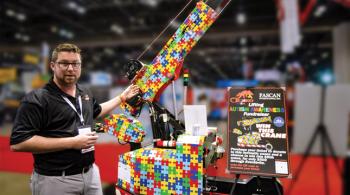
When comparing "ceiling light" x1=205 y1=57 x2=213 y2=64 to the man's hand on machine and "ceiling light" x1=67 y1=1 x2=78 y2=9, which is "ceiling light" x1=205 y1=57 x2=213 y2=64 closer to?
"ceiling light" x1=67 y1=1 x2=78 y2=9

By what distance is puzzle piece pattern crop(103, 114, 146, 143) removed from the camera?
1918 millimetres

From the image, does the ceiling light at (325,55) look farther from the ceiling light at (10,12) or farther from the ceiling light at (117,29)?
the ceiling light at (10,12)

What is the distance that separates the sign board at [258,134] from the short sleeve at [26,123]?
4.05 ft

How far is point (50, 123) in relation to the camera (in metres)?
1.87

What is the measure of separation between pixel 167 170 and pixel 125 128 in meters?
0.42

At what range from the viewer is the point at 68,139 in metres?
1.80

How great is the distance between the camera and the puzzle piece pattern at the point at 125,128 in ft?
6.29

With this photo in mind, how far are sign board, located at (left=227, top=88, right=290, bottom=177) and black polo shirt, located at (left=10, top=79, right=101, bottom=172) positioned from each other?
1.04m

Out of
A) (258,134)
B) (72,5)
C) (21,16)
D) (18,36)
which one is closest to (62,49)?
(258,134)

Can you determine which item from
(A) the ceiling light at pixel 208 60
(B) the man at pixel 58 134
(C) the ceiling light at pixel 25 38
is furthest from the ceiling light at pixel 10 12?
(A) the ceiling light at pixel 208 60

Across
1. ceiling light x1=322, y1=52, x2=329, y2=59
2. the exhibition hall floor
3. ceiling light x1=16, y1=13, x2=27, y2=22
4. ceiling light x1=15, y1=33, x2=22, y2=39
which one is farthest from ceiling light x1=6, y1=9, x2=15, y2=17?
ceiling light x1=322, y1=52, x2=329, y2=59

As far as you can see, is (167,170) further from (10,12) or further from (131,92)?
(10,12)

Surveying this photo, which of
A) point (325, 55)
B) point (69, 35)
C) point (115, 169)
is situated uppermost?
point (69, 35)

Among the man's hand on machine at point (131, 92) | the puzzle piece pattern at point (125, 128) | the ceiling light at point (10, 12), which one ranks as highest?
the ceiling light at point (10, 12)
